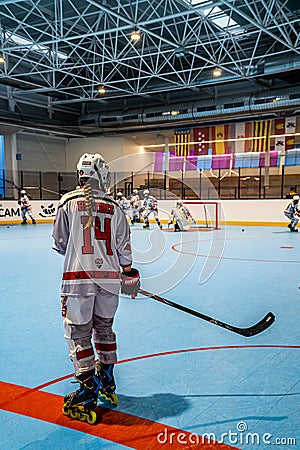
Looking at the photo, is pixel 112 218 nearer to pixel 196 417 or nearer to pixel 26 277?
pixel 196 417

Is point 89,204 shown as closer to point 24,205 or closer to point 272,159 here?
point 24,205

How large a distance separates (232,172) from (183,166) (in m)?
2.97

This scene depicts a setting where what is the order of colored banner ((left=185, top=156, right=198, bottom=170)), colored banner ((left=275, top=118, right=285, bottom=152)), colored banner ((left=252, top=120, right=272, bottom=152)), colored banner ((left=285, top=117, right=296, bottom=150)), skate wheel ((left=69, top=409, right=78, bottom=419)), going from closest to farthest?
skate wheel ((left=69, top=409, right=78, bottom=419))
colored banner ((left=285, top=117, right=296, bottom=150))
colored banner ((left=275, top=118, right=285, bottom=152))
colored banner ((left=252, top=120, right=272, bottom=152))
colored banner ((left=185, top=156, right=198, bottom=170))

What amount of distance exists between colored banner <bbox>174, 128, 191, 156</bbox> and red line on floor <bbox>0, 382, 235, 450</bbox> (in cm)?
2054

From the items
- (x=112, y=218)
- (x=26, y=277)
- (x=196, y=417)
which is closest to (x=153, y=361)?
(x=196, y=417)

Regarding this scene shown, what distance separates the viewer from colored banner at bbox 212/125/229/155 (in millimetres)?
21078

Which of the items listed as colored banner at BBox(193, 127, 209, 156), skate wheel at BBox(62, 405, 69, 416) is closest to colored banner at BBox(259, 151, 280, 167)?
colored banner at BBox(193, 127, 209, 156)

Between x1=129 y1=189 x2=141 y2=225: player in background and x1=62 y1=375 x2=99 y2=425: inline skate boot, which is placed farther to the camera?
x1=129 y1=189 x2=141 y2=225: player in background

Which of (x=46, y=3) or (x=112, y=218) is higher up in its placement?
(x=46, y=3)

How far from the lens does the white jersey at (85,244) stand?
2328 mm

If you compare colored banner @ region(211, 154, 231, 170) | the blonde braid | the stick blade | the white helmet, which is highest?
colored banner @ region(211, 154, 231, 170)

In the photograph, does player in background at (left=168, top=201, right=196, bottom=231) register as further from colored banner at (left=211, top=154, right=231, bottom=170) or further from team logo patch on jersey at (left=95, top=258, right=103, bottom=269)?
team logo patch on jersey at (left=95, top=258, right=103, bottom=269)

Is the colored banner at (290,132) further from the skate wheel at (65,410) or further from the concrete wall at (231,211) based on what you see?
the skate wheel at (65,410)

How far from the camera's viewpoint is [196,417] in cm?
227
